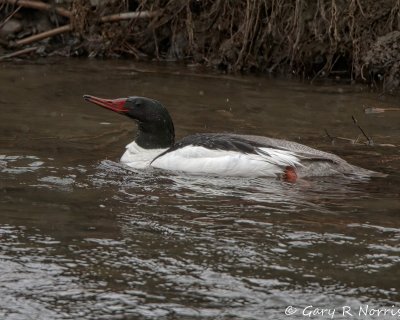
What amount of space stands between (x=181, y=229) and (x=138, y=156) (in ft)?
8.31

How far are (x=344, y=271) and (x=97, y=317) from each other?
5.58 ft

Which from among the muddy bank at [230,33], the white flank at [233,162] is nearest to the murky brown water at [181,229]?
the white flank at [233,162]

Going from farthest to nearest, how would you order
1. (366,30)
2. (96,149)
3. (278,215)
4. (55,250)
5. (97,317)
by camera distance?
(366,30), (96,149), (278,215), (55,250), (97,317)

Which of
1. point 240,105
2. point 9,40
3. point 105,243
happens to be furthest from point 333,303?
point 9,40

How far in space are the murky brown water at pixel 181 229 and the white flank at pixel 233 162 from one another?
0.13 m

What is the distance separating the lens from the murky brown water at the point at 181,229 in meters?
5.88

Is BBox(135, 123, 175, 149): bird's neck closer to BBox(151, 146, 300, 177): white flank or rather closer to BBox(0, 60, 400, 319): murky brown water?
BBox(0, 60, 400, 319): murky brown water

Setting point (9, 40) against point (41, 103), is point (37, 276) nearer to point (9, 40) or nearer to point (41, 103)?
point (41, 103)

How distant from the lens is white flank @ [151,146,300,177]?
9.09 m

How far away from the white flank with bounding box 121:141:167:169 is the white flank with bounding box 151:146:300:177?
45 centimetres

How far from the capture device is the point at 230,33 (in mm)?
15133

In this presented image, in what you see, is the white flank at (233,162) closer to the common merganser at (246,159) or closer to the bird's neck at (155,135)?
the common merganser at (246,159)

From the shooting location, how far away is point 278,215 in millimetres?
7703

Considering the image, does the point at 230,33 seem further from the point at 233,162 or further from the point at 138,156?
the point at 233,162
